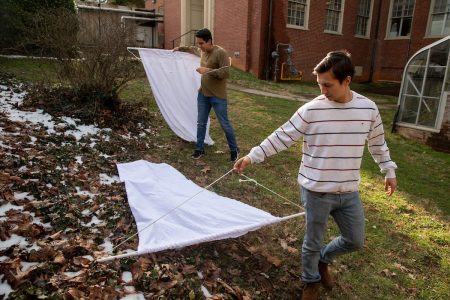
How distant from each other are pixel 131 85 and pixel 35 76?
7.54ft

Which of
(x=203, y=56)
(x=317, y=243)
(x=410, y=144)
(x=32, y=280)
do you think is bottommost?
(x=410, y=144)

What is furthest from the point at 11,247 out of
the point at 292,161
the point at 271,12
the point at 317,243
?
the point at 271,12

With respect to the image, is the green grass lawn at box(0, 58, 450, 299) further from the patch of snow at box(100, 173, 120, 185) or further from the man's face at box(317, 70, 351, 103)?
the man's face at box(317, 70, 351, 103)

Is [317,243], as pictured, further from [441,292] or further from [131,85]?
[131,85]

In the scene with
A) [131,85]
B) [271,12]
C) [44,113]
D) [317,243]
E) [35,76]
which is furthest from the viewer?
[271,12]

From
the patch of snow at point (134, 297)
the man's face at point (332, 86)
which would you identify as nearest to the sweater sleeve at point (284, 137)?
the man's face at point (332, 86)

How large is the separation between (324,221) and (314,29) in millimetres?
16638

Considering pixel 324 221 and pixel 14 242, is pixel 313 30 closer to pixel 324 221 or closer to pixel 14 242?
pixel 324 221

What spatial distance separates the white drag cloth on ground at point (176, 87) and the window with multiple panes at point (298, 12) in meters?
11.4

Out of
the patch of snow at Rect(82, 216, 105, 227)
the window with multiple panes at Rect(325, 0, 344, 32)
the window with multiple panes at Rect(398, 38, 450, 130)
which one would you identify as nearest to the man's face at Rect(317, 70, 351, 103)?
the patch of snow at Rect(82, 216, 105, 227)

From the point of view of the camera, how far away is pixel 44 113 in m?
6.50

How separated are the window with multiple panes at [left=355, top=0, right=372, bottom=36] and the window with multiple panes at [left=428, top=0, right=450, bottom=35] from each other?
3.20 metres

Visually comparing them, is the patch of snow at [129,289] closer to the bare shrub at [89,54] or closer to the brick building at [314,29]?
the bare shrub at [89,54]

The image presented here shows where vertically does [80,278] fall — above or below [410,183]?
above
